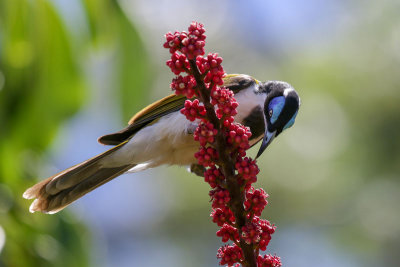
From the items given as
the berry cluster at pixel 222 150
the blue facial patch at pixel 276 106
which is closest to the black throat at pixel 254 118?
the blue facial patch at pixel 276 106

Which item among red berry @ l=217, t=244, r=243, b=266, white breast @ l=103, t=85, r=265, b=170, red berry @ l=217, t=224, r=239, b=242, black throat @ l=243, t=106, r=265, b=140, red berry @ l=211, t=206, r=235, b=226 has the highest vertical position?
black throat @ l=243, t=106, r=265, b=140

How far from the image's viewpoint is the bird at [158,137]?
13.5 ft

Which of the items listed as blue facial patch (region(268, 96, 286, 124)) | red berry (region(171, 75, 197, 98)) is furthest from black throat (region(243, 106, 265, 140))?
red berry (region(171, 75, 197, 98))

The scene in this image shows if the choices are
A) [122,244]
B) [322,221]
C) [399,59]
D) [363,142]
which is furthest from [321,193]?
[122,244]

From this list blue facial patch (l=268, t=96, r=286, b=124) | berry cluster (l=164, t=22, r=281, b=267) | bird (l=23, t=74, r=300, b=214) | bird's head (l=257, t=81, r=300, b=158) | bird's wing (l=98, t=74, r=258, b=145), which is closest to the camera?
berry cluster (l=164, t=22, r=281, b=267)

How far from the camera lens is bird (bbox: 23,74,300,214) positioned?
4.13m

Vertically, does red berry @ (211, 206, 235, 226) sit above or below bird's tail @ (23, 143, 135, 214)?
below

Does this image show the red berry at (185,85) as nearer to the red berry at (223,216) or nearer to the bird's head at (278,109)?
the red berry at (223,216)

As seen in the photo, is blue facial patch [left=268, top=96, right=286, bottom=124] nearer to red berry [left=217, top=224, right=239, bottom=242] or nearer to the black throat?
the black throat

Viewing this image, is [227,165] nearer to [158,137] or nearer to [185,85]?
[185,85]

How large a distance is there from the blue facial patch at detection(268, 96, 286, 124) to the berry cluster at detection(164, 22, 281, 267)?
136 cm

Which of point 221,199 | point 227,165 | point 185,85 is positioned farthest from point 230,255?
point 185,85

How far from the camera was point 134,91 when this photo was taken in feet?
11.2

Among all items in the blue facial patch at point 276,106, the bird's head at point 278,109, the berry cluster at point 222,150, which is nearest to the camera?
the berry cluster at point 222,150
